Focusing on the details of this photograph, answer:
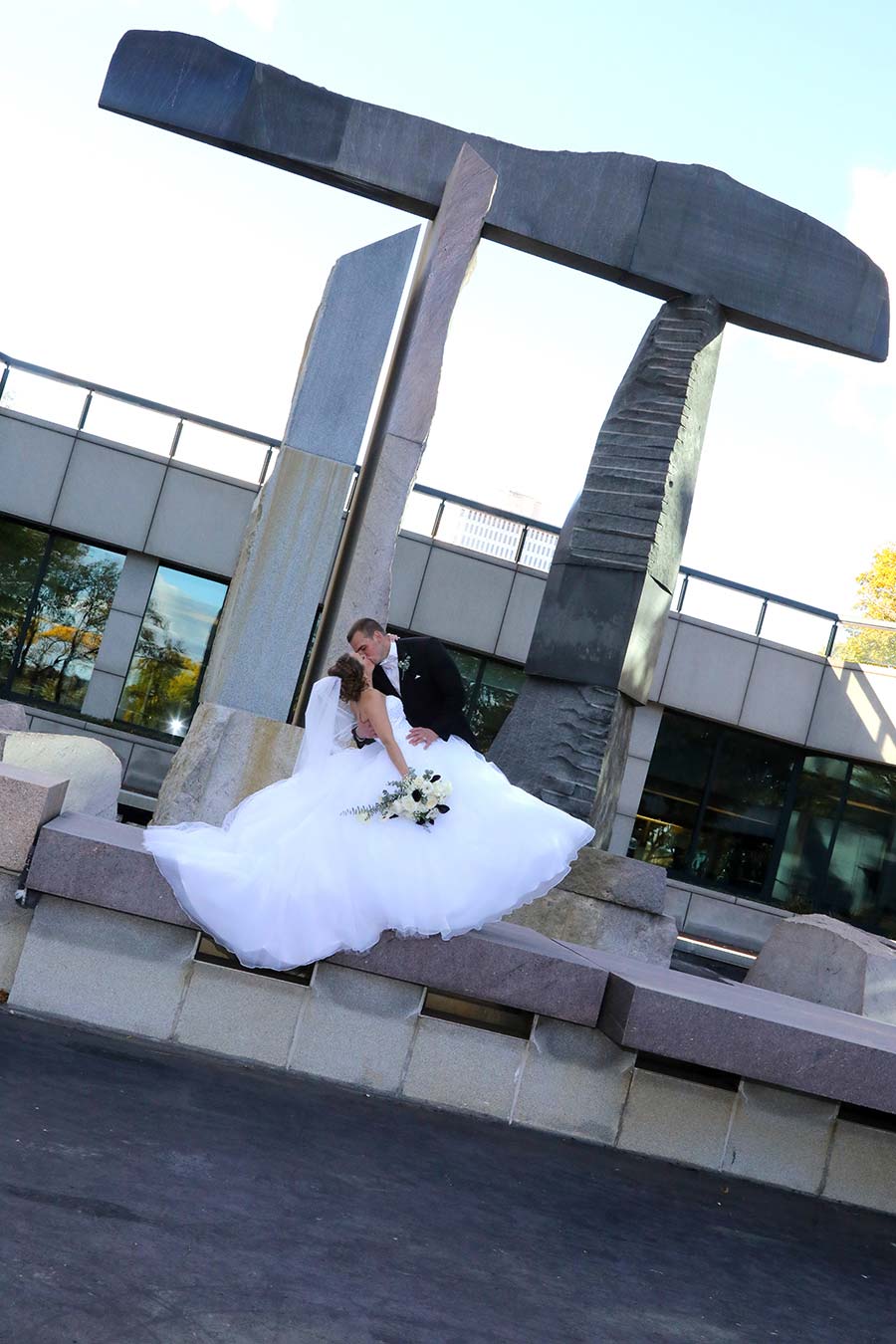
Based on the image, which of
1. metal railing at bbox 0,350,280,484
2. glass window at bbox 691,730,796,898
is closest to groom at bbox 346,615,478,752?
metal railing at bbox 0,350,280,484

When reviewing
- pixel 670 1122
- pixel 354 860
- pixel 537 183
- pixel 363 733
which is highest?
pixel 537 183

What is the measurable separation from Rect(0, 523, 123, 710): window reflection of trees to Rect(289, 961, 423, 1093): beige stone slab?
17747 millimetres

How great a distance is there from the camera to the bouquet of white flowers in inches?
243

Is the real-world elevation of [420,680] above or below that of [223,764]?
above

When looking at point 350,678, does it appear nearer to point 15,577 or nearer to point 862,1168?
point 862,1168

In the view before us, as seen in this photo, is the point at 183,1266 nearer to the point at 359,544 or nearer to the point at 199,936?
the point at 199,936

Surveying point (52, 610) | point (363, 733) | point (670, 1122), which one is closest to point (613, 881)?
point (670, 1122)

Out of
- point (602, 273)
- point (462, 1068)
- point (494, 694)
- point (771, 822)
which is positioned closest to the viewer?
point (462, 1068)

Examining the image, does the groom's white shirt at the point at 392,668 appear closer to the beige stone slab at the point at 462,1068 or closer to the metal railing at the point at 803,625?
the beige stone slab at the point at 462,1068

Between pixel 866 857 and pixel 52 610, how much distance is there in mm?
16367

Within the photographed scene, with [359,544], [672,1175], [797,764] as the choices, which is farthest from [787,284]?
[797,764]

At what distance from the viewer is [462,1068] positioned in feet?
19.8

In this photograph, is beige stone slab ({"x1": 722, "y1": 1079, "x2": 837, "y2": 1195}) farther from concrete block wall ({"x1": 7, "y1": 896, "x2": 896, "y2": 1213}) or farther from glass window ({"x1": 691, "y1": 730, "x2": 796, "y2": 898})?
glass window ({"x1": 691, "y1": 730, "x2": 796, "y2": 898})

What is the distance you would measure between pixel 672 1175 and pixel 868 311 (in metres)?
9.18
